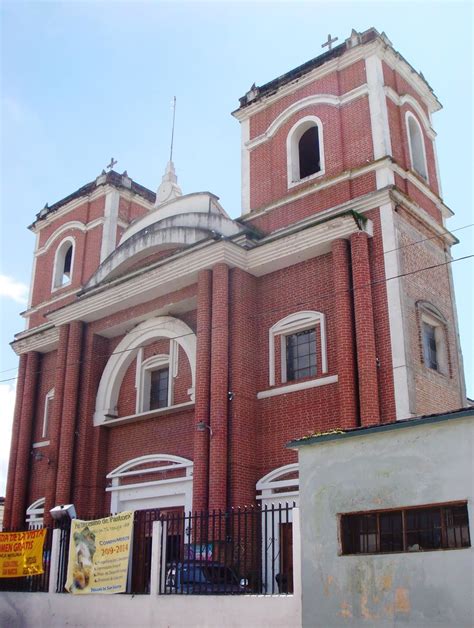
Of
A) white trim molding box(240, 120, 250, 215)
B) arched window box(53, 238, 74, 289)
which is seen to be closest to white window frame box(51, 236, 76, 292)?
arched window box(53, 238, 74, 289)

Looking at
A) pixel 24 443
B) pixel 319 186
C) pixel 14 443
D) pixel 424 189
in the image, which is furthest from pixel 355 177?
pixel 14 443

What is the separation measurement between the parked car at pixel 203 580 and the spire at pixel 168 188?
13936 mm

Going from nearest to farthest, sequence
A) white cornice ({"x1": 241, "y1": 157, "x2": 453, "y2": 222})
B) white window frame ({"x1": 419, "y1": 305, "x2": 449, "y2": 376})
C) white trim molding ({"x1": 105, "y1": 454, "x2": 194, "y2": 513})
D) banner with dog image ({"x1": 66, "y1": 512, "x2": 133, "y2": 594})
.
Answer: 1. banner with dog image ({"x1": 66, "y1": 512, "x2": 133, "y2": 594})
2. white window frame ({"x1": 419, "y1": 305, "x2": 449, "y2": 376})
3. white cornice ({"x1": 241, "y1": 157, "x2": 453, "y2": 222})
4. white trim molding ({"x1": 105, "y1": 454, "x2": 194, "y2": 513})

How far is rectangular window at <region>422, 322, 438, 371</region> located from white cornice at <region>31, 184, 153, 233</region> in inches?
522

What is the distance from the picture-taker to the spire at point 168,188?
24.3 meters

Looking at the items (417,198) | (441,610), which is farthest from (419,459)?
(417,198)

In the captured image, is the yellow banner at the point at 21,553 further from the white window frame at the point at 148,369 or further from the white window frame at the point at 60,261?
the white window frame at the point at 60,261

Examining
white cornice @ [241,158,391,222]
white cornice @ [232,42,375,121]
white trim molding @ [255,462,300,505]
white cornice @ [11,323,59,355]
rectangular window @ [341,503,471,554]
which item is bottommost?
rectangular window @ [341,503,471,554]

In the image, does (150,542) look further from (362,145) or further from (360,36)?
(360,36)

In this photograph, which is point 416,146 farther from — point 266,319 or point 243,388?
point 243,388

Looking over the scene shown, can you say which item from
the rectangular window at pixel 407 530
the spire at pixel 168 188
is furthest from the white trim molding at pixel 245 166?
the rectangular window at pixel 407 530

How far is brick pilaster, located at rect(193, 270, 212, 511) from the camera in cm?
1698

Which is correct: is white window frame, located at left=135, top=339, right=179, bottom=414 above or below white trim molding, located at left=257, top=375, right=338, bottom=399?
above

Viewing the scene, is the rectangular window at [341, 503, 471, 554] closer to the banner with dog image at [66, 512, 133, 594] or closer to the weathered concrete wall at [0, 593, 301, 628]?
the weathered concrete wall at [0, 593, 301, 628]
